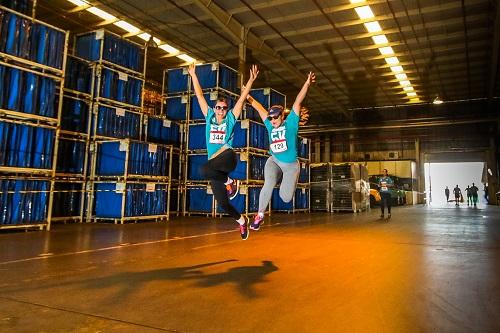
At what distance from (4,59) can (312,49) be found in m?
13.4

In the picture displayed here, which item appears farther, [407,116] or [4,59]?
[407,116]

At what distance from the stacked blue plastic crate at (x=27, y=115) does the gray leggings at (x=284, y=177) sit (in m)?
5.43

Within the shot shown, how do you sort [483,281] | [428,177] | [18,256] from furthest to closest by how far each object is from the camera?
[428,177] < [18,256] < [483,281]

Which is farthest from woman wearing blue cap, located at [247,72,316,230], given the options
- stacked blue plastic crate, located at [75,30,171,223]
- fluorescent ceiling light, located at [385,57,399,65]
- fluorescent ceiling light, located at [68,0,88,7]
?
fluorescent ceiling light, located at [385,57,399,65]

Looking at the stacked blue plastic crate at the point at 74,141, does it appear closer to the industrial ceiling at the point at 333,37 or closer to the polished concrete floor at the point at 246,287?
the polished concrete floor at the point at 246,287

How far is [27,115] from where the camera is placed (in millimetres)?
7590

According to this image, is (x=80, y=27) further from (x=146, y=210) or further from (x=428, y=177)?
(x=428, y=177)

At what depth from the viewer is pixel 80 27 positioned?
15602 millimetres

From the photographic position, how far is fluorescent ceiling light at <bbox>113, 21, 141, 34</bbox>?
14939 millimetres

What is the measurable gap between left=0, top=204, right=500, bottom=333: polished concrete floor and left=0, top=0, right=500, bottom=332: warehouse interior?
0.08 ft

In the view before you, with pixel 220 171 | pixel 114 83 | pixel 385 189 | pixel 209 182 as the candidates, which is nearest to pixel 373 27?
pixel 385 189

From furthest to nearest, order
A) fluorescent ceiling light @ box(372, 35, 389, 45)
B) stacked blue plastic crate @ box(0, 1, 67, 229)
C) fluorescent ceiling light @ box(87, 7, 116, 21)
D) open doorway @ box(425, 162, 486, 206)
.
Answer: open doorway @ box(425, 162, 486, 206)
fluorescent ceiling light @ box(372, 35, 389, 45)
fluorescent ceiling light @ box(87, 7, 116, 21)
stacked blue plastic crate @ box(0, 1, 67, 229)

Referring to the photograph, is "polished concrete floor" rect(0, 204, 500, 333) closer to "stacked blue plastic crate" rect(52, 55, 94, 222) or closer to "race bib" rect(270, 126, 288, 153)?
"race bib" rect(270, 126, 288, 153)

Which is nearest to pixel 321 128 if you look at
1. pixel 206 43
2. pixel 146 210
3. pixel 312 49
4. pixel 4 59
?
pixel 312 49
